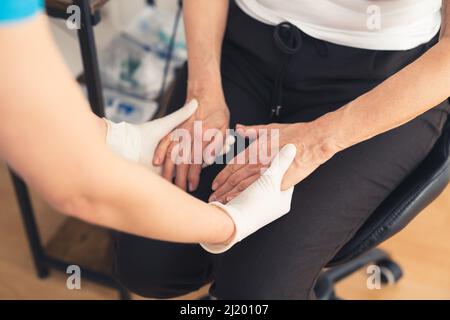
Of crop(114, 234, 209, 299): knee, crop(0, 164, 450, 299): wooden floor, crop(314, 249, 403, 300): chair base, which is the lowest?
crop(0, 164, 450, 299): wooden floor

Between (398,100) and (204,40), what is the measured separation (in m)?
0.38

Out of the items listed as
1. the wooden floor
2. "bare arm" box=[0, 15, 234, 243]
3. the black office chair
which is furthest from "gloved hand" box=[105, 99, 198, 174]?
the wooden floor

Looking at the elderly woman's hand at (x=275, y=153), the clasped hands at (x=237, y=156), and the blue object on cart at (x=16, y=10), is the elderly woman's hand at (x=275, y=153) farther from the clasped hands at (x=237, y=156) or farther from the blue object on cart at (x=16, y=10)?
the blue object on cart at (x=16, y=10)

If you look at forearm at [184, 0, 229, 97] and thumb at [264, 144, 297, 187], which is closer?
thumb at [264, 144, 297, 187]

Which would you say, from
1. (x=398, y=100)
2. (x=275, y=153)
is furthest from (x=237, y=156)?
(x=398, y=100)

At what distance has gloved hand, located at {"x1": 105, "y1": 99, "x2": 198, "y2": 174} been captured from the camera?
0.87 m

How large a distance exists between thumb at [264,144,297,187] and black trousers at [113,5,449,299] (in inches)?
1.9

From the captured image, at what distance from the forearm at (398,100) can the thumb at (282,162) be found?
7 cm

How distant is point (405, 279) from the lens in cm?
140

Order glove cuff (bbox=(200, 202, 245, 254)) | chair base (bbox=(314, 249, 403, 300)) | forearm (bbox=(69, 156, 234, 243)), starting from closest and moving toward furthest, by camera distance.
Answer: forearm (bbox=(69, 156, 234, 243)) → glove cuff (bbox=(200, 202, 245, 254)) → chair base (bbox=(314, 249, 403, 300))

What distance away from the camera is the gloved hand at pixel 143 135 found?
87cm

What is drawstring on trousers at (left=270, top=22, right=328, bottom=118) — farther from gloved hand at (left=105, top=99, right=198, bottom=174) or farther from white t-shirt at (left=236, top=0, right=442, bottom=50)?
gloved hand at (left=105, top=99, right=198, bottom=174)

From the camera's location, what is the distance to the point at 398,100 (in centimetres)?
83

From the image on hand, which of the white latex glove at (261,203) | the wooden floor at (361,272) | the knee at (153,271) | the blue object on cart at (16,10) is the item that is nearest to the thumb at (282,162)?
the white latex glove at (261,203)
